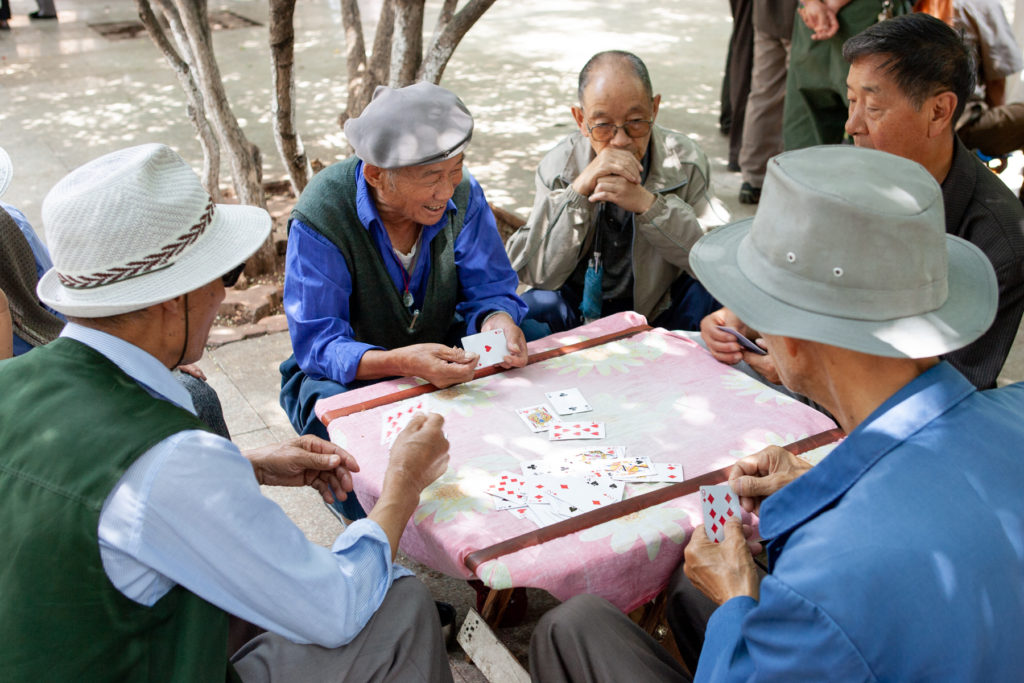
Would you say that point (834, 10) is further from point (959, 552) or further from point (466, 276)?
point (959, 552)

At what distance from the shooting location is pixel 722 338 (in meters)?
2.98

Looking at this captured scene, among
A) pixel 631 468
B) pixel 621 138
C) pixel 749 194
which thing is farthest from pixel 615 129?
pixel 749 194

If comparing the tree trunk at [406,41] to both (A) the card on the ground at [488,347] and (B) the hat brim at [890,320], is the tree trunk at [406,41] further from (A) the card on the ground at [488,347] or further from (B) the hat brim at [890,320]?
(B) the hat brim at [890,320]

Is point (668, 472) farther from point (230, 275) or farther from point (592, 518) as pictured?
point (230, 275)

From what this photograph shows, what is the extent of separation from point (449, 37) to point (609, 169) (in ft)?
5.36

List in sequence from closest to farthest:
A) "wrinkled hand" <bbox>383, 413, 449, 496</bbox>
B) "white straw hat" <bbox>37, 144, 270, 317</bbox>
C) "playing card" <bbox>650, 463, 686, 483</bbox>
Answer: "white straw hat" <bbox>37, 144, 270, 317</bbox>
"wrinkled hand" <bbox>383, 413, 449, 496</bbox>
"playing card" <bbox>650, 463, 686, 483</bbox>

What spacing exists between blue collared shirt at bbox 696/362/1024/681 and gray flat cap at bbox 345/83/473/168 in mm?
1757

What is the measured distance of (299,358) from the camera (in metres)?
3.15

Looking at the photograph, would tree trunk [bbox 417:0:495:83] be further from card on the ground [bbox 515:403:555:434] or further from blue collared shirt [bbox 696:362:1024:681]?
blue collared shirt [bbox 696:362:1024:681]

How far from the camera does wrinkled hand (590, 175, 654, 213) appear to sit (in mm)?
3438

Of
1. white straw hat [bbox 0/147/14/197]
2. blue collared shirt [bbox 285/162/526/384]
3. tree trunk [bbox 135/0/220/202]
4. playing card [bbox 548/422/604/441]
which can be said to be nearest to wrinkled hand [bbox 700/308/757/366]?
playing card [bbox 548/422/604/441]

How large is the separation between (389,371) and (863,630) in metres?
1.81

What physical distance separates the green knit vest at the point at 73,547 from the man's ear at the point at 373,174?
153 cm

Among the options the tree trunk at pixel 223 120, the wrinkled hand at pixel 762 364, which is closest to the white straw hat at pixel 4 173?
the tree trunk at pixel 223 120
